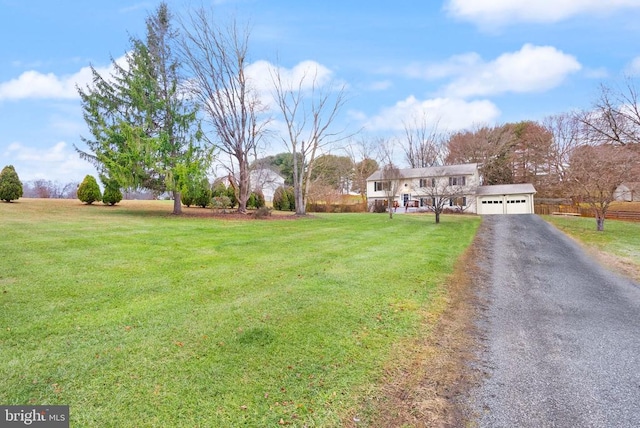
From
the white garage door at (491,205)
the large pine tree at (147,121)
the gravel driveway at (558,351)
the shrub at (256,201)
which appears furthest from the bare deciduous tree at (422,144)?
the gravel driveway at (558,351)

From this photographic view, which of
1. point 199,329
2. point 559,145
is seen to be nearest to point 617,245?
point 199,329

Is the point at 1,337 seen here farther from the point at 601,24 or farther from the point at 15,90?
the point at 601,24

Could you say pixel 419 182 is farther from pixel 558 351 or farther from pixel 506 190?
pixel 558 351

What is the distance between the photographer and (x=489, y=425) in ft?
7.79

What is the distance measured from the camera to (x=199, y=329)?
3703 mm

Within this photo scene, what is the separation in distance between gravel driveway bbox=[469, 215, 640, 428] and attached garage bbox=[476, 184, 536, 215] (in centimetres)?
2687

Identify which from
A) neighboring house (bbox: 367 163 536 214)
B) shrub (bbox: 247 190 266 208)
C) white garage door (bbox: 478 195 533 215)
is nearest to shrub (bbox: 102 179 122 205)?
shrub (bbox: 247 190 266 208)

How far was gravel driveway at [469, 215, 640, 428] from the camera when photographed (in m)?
2.53

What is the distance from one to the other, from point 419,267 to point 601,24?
43.5 ft

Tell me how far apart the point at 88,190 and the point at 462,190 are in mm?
28865

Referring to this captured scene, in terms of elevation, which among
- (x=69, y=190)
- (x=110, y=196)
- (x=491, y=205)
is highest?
(x=69, y=190)

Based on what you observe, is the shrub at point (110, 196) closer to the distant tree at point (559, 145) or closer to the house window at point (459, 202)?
the house window at point (459, 202)

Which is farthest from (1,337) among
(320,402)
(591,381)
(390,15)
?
(390,15)

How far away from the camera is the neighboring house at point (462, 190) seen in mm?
30672
